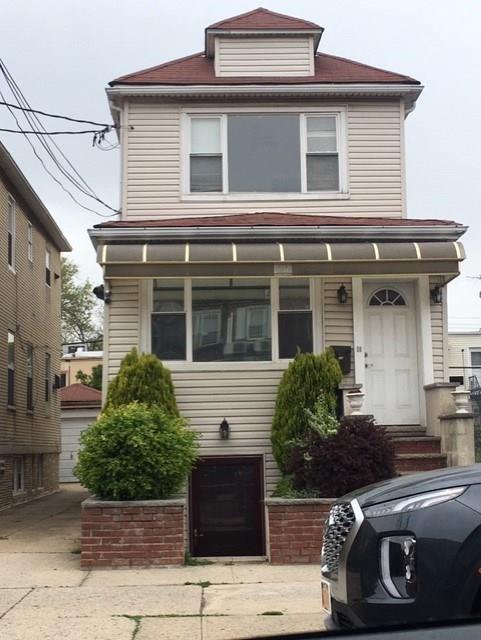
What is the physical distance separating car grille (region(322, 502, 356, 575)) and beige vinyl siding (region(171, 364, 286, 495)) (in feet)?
22.4

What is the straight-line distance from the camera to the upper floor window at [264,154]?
13.1 meters

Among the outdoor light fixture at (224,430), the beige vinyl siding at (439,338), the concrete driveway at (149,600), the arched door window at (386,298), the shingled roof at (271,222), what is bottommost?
the concrete driveway at (149,600)

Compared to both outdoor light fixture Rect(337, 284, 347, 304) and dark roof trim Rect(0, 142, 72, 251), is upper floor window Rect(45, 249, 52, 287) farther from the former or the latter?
outdoor light fixture Rect(337, 284, 347, 304)

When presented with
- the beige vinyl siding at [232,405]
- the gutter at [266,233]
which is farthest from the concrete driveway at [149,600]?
the gutter at [266,233]

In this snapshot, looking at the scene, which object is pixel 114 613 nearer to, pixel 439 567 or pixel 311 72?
pixel 439 567

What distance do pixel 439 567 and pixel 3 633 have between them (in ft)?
11.8

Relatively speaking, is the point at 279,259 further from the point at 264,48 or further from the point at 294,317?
the point at 264,48

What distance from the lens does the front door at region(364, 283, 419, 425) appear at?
1223 centimetres

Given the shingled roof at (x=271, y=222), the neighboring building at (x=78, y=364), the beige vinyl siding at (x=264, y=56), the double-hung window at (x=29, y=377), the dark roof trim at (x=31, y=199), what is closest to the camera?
the shingled roof at (x=271, y=222)

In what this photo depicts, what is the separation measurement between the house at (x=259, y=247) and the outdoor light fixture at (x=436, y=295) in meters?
0.08

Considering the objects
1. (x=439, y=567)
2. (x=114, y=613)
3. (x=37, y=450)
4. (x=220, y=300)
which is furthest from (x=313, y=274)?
(x=37, y=450)

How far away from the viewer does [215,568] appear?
880 centimetres

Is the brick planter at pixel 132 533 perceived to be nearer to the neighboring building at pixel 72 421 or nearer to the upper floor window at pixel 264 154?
the upper floor window at pixel 264 154

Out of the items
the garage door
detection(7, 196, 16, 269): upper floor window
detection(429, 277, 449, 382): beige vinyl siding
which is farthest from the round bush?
the garage door
